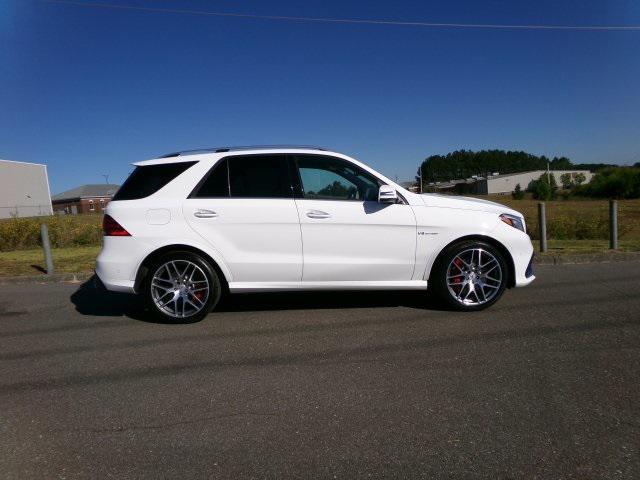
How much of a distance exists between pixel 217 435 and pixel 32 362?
7.44ft

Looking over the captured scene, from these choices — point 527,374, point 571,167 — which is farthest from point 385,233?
point 571,167

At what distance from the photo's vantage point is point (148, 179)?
5008 mm

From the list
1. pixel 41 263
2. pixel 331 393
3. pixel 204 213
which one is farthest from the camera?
pixel 41 263

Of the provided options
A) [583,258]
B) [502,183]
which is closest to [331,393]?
[583,258]

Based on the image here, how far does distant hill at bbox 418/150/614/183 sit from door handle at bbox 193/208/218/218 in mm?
146035

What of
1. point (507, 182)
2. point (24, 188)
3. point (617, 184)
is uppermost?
point (24, 188)

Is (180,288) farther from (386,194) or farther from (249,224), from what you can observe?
(386,194)

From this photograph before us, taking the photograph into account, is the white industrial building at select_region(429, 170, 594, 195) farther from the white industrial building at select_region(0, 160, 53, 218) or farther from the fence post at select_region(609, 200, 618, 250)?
the fence post at select_region(609, 200, 618, 250)

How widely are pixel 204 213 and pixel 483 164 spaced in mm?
164359

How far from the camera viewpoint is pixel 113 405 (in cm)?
319

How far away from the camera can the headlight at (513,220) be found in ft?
16.8

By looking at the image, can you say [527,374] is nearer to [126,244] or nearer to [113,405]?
[113,405]

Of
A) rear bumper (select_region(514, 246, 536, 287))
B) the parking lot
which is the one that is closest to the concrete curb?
the parking lot

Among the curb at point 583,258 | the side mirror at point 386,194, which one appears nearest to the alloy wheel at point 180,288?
the side mirror at point 386,194
